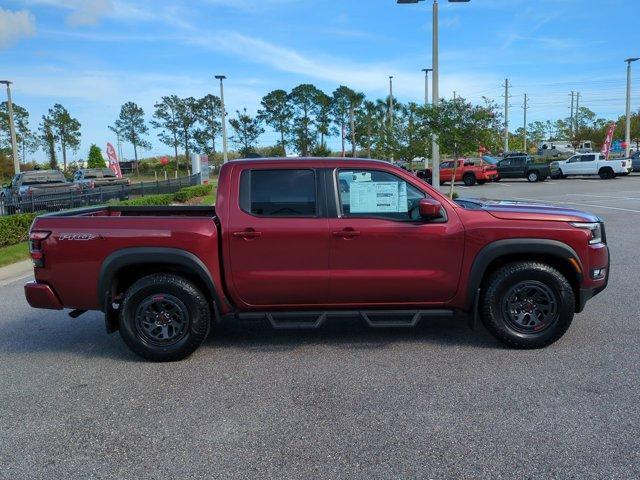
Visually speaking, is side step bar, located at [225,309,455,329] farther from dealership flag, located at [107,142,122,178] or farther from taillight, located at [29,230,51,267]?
dealership flag, located at [107,142,122,178]

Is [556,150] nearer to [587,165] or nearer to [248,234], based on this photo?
[587,165]

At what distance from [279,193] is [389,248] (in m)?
1.12

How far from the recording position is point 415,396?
13.3 feet

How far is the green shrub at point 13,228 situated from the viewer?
12477 millimetres

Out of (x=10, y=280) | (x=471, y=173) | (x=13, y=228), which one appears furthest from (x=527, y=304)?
(x=471, y=173)

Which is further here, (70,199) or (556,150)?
(556,150)

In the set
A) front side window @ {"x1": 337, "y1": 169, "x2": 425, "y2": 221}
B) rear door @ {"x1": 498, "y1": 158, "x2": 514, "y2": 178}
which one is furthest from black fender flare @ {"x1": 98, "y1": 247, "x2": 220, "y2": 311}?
rear door @ {"x1": 498, "y1": 158, "x2": 514, "y2": 178}

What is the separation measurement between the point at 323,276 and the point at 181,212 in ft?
6.81

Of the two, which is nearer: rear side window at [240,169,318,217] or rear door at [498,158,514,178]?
rear side window at [240,169,318,217]

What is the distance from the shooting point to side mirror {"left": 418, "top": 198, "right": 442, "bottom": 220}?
4.71 metres

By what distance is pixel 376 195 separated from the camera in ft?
16.3

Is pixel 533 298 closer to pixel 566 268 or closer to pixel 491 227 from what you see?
pixel 566 268

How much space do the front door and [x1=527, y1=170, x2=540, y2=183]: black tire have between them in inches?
1278

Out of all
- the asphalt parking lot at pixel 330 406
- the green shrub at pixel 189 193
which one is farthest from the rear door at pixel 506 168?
the asphalt parking lot at pixel 330 406
